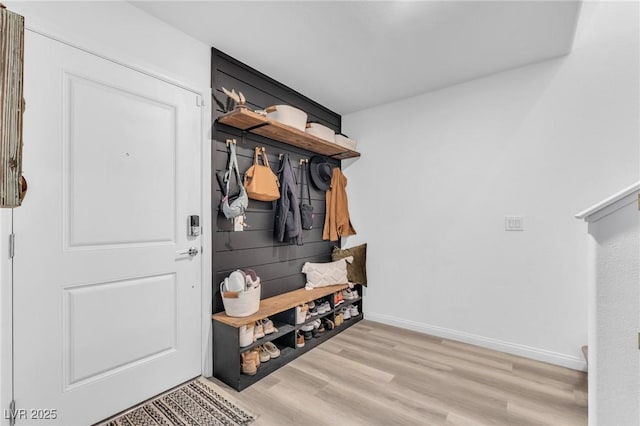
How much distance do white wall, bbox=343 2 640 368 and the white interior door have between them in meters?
1.97

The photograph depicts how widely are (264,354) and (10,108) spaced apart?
2.14 metres

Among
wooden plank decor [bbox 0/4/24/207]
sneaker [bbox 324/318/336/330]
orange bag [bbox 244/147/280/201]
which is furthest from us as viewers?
sneaker [bbox 324/318/336/330]

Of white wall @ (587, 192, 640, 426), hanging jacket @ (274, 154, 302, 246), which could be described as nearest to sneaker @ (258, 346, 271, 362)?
hanging jacket @ (274, 154, 302, 246)

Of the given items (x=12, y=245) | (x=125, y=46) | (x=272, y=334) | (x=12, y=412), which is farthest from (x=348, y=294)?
(x=125, y=46)

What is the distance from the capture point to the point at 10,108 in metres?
0.43

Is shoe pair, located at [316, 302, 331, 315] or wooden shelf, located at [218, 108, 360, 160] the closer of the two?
wooden shelf, located at [218, 108, 360, 160]

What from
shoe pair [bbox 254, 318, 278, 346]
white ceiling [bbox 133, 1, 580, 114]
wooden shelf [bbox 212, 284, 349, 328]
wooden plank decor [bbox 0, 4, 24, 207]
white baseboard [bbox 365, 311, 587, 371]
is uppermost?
white ceiling [bbox 133, 1, 580, 114]

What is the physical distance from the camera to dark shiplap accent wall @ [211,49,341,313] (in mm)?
2219

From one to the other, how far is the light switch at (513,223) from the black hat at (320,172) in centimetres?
172

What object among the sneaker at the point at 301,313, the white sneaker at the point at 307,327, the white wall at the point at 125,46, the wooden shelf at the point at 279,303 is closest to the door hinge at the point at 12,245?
the white wall at the point at 125,46

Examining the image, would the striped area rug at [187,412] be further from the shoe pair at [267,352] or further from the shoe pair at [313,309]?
the shoe pair at [313,309]

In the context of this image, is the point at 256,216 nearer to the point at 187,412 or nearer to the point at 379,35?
the point at 187,412

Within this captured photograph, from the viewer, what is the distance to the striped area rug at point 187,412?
1.63 m

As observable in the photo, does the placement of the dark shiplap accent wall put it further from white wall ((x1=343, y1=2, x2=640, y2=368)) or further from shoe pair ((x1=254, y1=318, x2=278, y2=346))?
white wall ((x1=343, y1=2, x2=640, y2=368))
